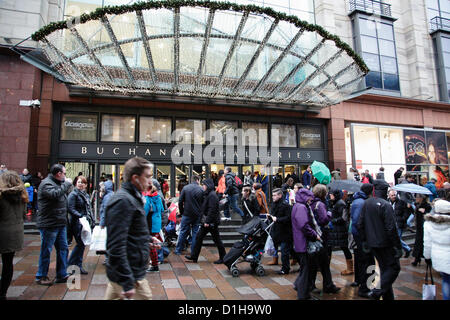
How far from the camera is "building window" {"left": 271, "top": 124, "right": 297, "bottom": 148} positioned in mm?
16828

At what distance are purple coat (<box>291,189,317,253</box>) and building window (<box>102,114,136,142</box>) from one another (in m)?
11.7

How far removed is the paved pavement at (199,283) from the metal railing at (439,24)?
21.1 m

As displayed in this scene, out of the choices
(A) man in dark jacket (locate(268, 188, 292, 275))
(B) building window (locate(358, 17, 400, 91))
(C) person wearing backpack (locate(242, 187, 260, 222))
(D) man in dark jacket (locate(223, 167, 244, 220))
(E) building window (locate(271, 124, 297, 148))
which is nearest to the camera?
(A) man in dark jacket (locate(268, 188, 292, 275))

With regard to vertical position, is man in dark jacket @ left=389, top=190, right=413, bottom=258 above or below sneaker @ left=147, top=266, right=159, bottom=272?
above

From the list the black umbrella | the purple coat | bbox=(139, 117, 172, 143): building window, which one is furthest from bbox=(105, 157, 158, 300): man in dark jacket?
bbox=(139, 117, 172, 143): building window

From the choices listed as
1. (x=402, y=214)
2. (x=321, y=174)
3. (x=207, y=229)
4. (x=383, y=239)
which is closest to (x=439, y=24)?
(x=321, y=174)

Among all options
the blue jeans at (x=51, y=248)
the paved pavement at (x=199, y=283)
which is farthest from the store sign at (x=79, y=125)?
the blue jeans at (x=51, y=248)

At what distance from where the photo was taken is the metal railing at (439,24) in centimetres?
2058

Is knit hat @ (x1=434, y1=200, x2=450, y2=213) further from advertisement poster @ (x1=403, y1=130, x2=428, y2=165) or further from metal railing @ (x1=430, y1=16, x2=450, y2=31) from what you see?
metal railing @ (x1=430, y1=16, x2=450, y2=31)

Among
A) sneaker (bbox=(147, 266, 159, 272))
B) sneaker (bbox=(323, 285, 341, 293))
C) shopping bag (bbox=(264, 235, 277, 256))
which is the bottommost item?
sneaker (bbox=(323, 285, 341, 293))

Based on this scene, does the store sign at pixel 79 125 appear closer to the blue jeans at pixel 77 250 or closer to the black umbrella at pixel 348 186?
the blue jeans at pixel 77 250

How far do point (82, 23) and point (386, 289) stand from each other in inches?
414
